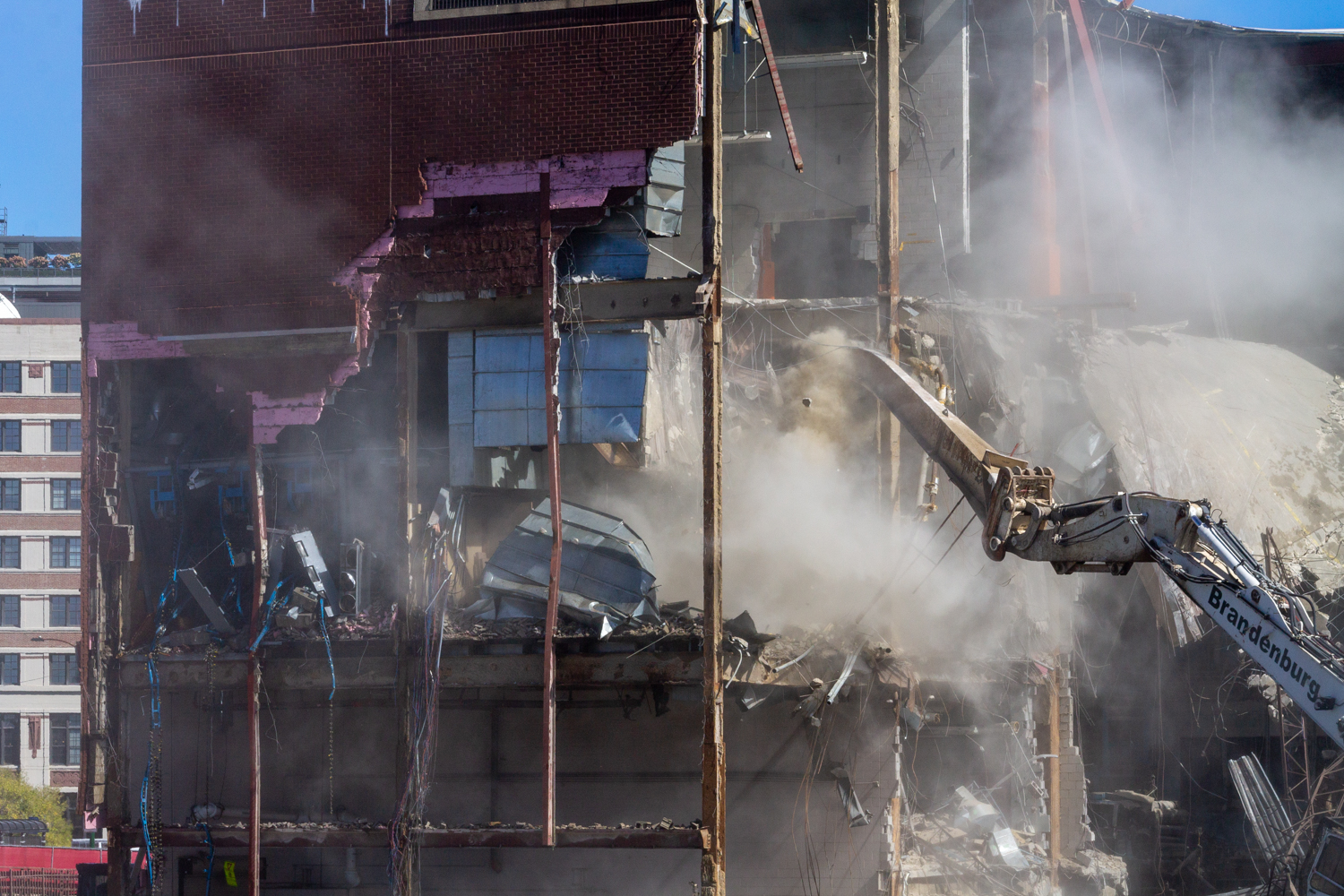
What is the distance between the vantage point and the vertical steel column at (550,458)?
44.5 feet

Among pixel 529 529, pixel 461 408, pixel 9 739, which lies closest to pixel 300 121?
pixel 461 408

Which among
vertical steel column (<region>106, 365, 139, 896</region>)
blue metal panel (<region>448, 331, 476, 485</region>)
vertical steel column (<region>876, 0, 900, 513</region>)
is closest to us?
vertical steel column (<region>106, 365, 139, 896</region>)

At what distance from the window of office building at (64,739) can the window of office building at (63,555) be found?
19.4 ft

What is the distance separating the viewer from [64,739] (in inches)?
1650

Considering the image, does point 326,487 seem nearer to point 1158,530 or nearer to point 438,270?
point 438,270

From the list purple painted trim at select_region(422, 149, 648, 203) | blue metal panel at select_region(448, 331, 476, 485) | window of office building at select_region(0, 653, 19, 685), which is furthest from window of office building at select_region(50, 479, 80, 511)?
purple painted trim at select_region(422, 149, 648, 203)

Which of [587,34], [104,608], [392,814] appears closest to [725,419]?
[587,34]

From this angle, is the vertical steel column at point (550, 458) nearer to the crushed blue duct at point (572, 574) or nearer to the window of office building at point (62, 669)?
the crushed blue duct at point (572, 574)

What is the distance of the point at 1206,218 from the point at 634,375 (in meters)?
20.4

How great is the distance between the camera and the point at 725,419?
17.8 m

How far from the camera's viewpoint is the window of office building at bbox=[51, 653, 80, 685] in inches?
1665

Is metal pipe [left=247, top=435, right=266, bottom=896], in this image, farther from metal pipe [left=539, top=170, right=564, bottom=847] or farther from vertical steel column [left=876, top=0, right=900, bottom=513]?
vertical steel column [left=876, top=0, right=900, bottom=513]

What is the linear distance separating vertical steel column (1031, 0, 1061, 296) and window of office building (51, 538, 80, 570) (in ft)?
127

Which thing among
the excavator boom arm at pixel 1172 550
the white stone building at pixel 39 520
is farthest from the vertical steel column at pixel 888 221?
the white stone building at pixel 39 520
